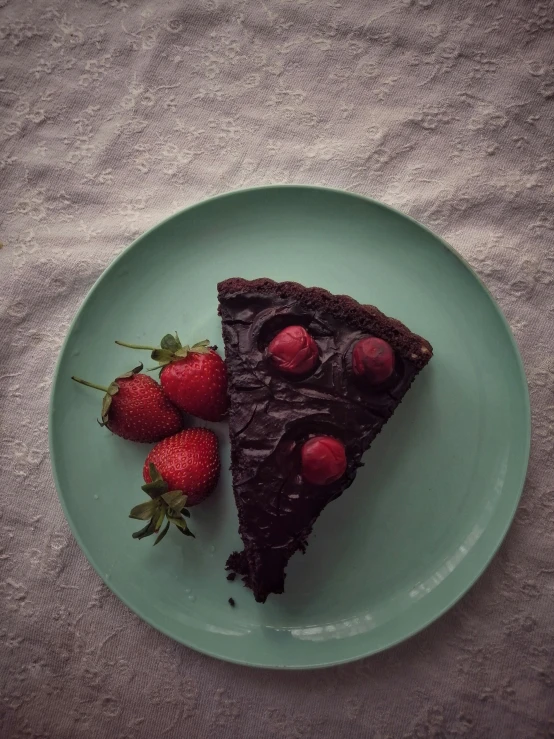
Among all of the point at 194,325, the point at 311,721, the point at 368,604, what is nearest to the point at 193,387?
the point at 194,325

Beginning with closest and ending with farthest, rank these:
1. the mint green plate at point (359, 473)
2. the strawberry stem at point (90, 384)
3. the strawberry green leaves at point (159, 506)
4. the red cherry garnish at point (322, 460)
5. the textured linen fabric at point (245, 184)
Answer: the red cherry garnish at point (322, 460), the strawberry green leaves at point (159, 506), the strawberry stem at point (90, 384), the mint green plate at point (359, 473), the textured linen fabric at point (245, 184)

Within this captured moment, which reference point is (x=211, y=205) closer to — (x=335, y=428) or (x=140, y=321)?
(x=140, y=321)

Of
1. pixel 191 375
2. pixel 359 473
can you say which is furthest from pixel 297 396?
pixel 359 473

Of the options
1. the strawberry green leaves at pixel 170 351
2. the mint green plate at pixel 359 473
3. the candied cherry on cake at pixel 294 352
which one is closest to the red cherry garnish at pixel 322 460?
the candied cherry on cake at pixel 294 352

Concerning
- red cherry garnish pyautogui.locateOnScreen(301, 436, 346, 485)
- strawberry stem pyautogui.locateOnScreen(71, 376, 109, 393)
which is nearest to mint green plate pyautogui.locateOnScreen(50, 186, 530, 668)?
strawberry stem pyautogui.locateOnScreen(71, 376, 109, 393)

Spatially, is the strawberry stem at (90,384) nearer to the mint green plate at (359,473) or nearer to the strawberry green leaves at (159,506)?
the mint green plate at (359,473)

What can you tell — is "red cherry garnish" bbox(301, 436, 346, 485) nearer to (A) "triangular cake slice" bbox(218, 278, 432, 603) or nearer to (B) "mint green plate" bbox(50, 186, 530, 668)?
(A) "triangular cake slice" bbox(218, 278, 432, 603)
